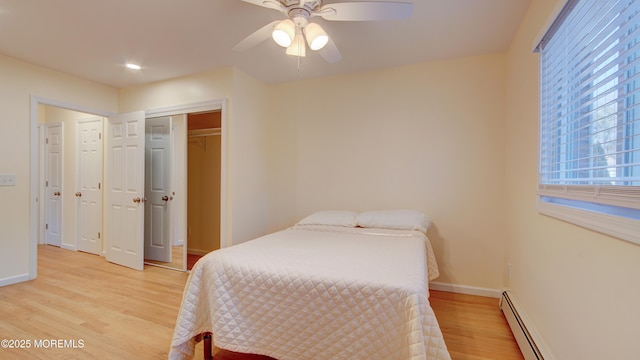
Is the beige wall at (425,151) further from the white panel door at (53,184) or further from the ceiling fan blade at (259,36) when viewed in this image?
the white panel door at (53,184)

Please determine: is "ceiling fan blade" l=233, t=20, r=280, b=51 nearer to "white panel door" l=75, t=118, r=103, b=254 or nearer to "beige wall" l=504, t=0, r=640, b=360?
"beige wall" l=504, t=0, r=640, b=360

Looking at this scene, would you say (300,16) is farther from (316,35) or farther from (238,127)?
(238,127)

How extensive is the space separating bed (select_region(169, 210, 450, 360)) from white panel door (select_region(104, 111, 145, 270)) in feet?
7.66

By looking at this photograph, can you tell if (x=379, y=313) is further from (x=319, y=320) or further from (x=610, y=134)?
(x=610, y=134)

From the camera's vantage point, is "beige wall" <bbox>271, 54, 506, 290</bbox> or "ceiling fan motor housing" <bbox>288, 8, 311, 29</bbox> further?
"beige wall" <bbox>271, 54, 506, 290</bbox>

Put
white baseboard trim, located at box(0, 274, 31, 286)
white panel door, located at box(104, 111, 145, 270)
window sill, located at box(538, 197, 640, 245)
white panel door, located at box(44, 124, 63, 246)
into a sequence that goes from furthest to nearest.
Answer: white panel door, located at box(44, 124, 63, 246) < white panel door, located at box(104, 111, 145, 270) < white baseboard trim, located at box(0, 274, 31, 286) < window sill, located at box(538, 197, 640, 245)

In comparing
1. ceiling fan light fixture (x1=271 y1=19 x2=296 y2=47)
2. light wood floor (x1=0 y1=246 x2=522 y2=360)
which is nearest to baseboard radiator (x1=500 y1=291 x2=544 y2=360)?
light wood floor (x1=0 y1=246 x2=522 y2=360)

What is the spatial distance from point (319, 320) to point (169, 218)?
10.1ft

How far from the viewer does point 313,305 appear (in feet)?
4.36

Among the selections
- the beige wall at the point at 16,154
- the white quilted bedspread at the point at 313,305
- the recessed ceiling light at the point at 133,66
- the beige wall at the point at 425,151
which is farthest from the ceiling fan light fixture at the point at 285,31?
the beige wall at the point at 16,154

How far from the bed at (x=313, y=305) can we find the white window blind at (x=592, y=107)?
31.1 inches

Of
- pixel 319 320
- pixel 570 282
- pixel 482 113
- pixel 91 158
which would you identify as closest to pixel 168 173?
pixel 91 158

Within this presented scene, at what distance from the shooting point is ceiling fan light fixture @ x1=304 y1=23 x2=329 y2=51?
1664 millimetres

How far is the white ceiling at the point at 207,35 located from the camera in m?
1.95
